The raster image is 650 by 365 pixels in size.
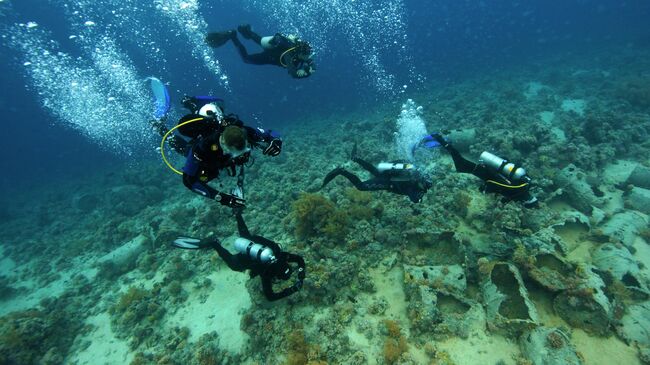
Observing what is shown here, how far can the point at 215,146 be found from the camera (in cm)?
503

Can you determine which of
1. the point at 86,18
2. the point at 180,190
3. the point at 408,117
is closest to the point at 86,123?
the point at 86,18

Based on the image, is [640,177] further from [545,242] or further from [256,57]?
[256,57]

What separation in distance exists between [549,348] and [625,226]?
483 centimetres

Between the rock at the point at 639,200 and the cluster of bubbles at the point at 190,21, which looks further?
the cluster of bubbles at the point at 190,21

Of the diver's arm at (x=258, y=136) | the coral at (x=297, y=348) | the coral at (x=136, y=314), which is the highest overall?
the diver's arm at (x=258, y=136)

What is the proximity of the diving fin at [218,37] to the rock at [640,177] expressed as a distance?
14.5 meters

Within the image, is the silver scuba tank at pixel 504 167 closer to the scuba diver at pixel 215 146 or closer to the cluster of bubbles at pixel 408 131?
the scuba diver at pixel 215 146

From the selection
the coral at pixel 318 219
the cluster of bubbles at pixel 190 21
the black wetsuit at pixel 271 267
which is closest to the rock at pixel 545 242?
the coral at pixel 318 219

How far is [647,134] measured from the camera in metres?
12.3

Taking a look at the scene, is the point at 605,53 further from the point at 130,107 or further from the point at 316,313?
the point at 130,107

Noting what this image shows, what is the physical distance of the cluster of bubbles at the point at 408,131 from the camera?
47.2 feet

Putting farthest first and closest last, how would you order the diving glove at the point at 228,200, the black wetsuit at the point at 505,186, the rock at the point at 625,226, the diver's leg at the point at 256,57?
the diver's leg at the point at 256,57, the rock at the point at 625,226, the black wetsuit at the point at 505,186, the diving glove at the point at 228,200

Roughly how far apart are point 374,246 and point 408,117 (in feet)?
43.5

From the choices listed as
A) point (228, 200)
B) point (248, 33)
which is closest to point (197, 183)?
point (228, 200)
